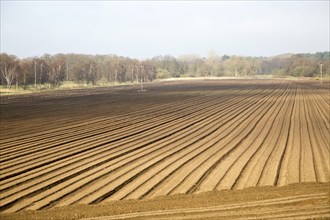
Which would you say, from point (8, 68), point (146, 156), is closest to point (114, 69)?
point (8, 68)

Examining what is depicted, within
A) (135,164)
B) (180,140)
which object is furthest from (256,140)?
(135,164)

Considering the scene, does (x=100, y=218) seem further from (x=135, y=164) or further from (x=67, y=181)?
(x=135, y=164)

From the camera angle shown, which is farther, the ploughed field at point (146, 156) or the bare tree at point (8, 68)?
the bare tree at point (8, 68)

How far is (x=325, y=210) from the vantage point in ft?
19.9

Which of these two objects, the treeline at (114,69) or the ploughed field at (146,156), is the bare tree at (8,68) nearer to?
the treeline at (114,69)

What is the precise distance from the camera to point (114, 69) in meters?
99.1

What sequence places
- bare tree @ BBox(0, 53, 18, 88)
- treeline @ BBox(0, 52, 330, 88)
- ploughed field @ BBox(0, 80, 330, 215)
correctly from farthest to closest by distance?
1. treeline @ BBox(0, 52, 330, 88)
2. bare tree @ BBox(0, 53, 18, 88)
3. ploughed field @ BBox(0, 80, 330, 215)

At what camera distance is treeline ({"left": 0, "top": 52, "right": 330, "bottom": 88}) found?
64.3 meters

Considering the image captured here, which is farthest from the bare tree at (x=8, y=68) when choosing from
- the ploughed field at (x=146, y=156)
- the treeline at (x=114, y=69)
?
the ploughed field at (x=146, y=156)

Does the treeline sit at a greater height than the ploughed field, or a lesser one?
greater

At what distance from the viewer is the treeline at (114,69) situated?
211 ft

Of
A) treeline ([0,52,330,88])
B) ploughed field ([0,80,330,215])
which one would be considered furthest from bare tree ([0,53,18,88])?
ploughed field ([0,80,330,215])

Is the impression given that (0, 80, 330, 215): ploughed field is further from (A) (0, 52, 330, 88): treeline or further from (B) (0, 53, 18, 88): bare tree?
(A) (0, 52, 330, 88): treeline

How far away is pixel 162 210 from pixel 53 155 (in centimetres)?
680
